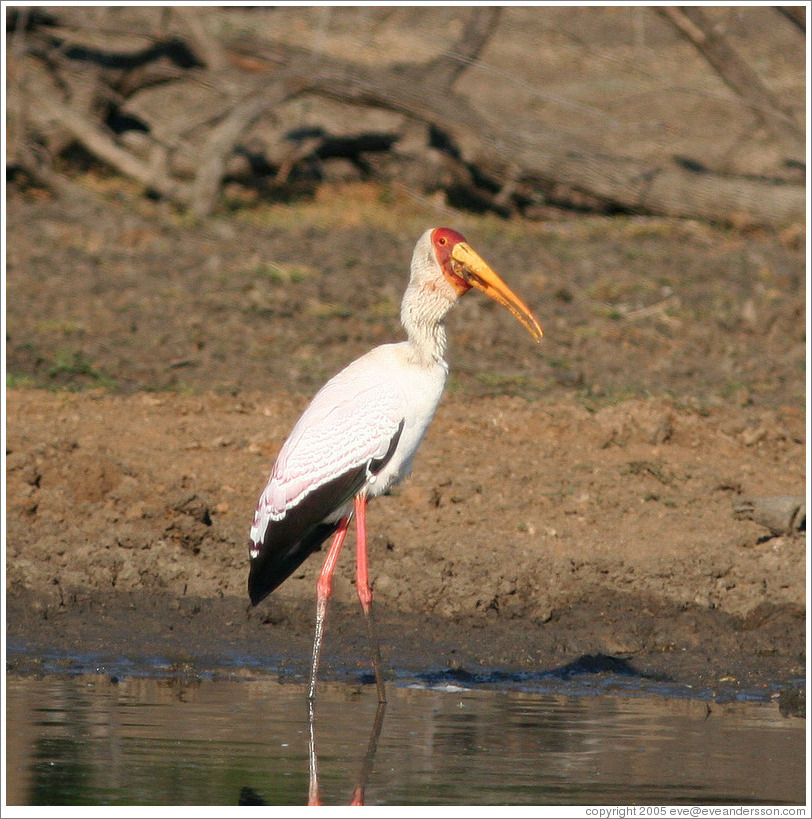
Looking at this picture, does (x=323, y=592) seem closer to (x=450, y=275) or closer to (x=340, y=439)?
(x=340, y=439)

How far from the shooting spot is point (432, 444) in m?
8.05

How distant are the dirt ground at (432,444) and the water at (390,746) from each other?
0.44 m

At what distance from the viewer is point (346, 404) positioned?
5.41 meters

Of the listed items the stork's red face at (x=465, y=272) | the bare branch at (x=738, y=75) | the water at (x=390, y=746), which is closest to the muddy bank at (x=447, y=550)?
the water at (x=390, y=746)

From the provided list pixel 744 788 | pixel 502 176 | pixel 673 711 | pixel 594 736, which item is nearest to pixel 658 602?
pixel 673 711

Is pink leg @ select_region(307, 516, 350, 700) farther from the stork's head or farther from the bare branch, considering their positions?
the bare branch

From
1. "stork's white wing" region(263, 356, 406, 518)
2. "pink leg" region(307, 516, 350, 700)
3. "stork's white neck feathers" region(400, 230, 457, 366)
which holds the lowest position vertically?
"pink leg" region(307, 516, 350, 700)

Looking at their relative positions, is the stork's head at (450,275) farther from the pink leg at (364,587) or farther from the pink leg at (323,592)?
the pink leg at (323,592)

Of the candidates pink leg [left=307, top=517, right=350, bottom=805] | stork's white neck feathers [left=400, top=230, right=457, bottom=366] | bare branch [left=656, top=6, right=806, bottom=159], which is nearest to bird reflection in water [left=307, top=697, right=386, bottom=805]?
pink leg [left=307, top=517, right=350, bottom=805]

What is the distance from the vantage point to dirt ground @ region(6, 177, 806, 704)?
20.6ft

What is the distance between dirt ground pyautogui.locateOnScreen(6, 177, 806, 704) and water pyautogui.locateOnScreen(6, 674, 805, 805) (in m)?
0.44

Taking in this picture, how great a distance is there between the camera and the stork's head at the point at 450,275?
5602 millimetres

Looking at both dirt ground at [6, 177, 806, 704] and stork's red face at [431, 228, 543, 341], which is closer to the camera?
stork's red face at [431, 228, 543, 341]

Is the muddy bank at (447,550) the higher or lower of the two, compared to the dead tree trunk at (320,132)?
lower
